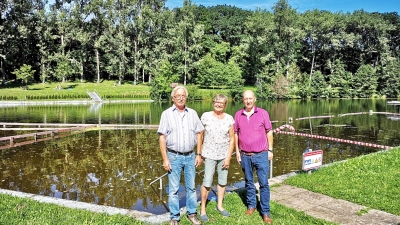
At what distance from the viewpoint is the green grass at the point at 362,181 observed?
17.7 feet

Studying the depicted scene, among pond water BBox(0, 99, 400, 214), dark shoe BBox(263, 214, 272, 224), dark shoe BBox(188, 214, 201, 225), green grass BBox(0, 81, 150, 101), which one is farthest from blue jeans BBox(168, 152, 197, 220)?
green grass BBox(0, 81, 150, 101)

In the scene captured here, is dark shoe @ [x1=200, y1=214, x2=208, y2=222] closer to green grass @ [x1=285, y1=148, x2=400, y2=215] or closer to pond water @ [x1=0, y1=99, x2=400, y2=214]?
pond water @ [x1=0, y1=99, x2=400, y2=214]

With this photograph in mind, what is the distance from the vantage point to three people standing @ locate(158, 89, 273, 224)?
14.6 ft

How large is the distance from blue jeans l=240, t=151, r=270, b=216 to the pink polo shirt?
0.13 meters

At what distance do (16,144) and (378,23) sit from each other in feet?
193

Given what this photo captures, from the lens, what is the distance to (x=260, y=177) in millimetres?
4852

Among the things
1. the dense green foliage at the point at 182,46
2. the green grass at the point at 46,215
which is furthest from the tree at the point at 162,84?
the green grass at the point at 46,215

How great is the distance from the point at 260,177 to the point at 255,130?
70 cm

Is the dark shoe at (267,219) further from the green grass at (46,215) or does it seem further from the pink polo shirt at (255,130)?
the green grass at (46,215)

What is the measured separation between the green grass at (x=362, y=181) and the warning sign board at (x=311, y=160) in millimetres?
194

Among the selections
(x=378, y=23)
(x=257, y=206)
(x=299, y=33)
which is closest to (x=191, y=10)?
(x=299, y=33)

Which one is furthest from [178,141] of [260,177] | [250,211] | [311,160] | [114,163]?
[114,163]

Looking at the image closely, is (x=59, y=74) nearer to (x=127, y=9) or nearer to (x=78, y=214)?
(x=127, y=9)

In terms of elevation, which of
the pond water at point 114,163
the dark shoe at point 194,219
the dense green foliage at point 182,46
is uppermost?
the dense green foliage at point 182,46
